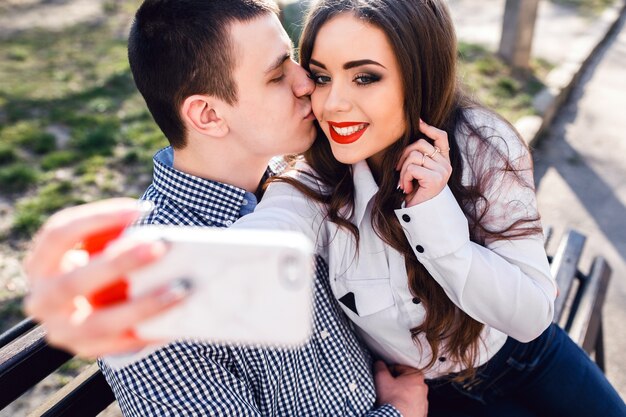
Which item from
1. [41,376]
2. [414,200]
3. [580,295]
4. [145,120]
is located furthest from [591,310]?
[145,120]

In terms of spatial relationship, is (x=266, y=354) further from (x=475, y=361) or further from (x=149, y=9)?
(x=149, y=9)

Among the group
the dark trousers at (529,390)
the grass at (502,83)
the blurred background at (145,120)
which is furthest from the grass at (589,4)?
the dark trousers at (529,390)

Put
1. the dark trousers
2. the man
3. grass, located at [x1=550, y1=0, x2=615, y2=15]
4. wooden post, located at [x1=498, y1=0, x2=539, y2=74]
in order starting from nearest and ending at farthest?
the man < the dark trousers < wooden post, located at [x1=498, y1=0, x2=539, y2=74] < grass, located at [x1=550, y1=0, x2=615, y2=15]

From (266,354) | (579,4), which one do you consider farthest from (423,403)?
(579,4)

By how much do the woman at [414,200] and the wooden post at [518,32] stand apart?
4788mm

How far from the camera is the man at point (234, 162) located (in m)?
1.44

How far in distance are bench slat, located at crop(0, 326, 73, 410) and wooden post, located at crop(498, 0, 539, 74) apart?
579cm

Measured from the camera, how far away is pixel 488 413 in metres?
1.91

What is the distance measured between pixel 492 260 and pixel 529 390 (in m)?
0.72

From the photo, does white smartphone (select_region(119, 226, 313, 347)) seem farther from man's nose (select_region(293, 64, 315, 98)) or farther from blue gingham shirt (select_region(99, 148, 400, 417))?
man's nose (select_region(293, 64, 315, 98))

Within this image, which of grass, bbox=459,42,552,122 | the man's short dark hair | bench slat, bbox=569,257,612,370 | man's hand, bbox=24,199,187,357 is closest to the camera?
man's hand, bbox=24,199,187,357

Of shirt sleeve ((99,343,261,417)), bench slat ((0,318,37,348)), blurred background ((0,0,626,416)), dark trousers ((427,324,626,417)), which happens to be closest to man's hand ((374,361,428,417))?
dark trousers ((427,324,626,417))

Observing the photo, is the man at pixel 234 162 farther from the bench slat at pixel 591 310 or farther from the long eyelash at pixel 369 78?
the bench slat at pixel 591 310

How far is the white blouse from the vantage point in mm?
1476
